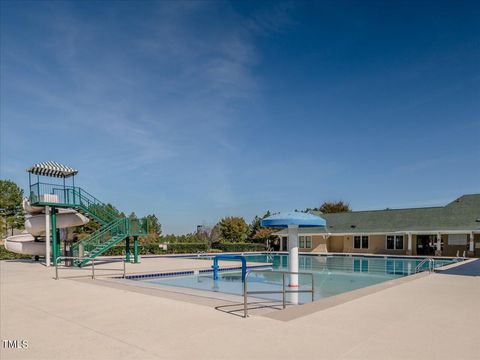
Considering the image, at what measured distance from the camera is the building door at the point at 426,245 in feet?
100

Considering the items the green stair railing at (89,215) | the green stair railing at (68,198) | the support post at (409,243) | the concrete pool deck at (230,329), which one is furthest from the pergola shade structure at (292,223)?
the support post at (409,243)

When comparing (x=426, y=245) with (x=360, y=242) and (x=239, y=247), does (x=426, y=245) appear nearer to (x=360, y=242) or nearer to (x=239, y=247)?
(x=360, y=242)

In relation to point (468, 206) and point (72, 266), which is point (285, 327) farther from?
point (468, 206)

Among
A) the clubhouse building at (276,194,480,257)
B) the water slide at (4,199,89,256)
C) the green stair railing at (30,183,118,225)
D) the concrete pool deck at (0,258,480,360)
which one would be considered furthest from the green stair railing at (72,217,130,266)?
the clubhouse building at (276,194,480,257)

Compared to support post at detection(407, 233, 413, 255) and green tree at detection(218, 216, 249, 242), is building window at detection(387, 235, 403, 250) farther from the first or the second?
green tree at detection(218, 216, 249, 242)

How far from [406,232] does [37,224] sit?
27.1 meters

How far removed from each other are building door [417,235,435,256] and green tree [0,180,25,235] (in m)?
47.7

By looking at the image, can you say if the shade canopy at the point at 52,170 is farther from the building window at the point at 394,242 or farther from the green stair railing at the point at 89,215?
the building window at the point at 394,242

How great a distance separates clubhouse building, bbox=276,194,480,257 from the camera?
28.8m

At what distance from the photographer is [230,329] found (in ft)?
19.9

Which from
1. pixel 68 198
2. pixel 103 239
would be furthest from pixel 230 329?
pixel 68 198

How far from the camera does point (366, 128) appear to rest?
96.6ft

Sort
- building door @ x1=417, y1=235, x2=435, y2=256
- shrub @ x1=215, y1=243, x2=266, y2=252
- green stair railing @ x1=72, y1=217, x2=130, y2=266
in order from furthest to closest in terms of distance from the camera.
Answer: shrub @ x1=215, y1=243, x2=266, y2=252 < building door @ x1=417, y1=235, x2=435, y2=256 < green stair railing @ x1=72, y1=217, x2=130, y2=266

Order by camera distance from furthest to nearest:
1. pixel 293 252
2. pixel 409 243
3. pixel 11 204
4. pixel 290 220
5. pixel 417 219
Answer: pixel 11 204, pixel 417 219, pixel 409 243, pixel 293 252, pixel 290 220
